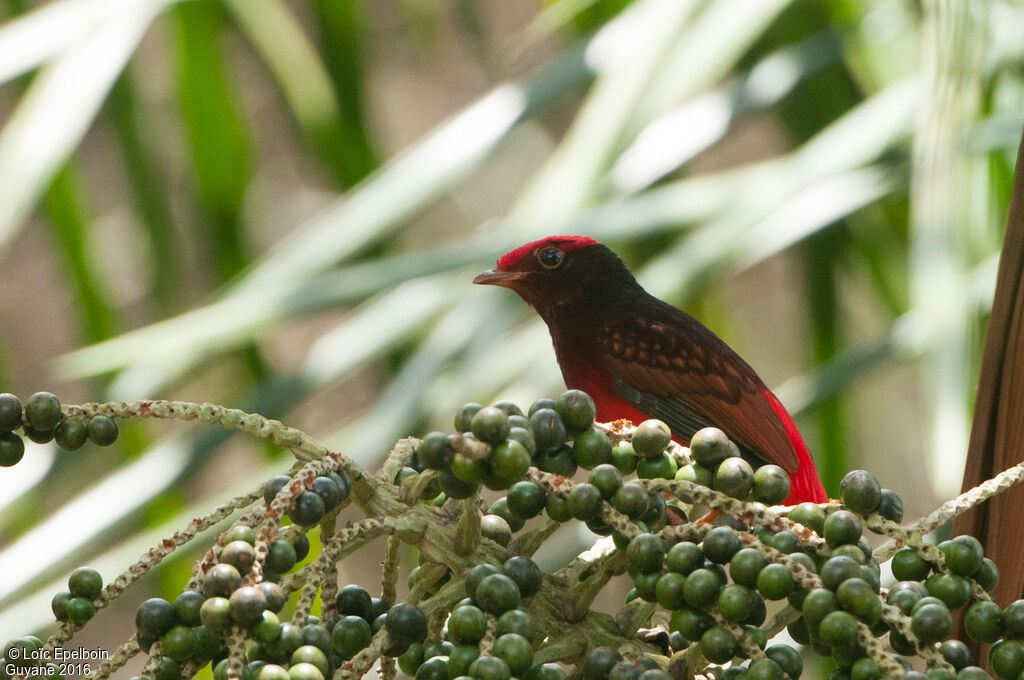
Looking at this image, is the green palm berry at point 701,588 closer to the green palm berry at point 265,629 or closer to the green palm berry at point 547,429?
the green palm berry at point 547,429

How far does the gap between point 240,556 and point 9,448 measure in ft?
0.68

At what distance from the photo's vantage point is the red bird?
1.68 metres

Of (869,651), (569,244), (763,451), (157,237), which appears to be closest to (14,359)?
(157,237)

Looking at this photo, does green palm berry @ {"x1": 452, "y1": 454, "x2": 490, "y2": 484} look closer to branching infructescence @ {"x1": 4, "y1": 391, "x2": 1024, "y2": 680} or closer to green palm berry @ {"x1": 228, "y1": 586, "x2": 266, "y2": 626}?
branching infructescence @ {"x1": 4, "y1": 391, "x2": 1024, "y2": 680}

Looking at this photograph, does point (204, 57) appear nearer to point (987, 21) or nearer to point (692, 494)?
point (987, 21)

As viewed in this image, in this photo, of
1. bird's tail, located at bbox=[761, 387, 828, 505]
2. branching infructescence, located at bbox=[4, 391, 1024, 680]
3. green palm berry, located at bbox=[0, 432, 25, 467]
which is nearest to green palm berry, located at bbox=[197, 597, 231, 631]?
branching infructescence, located at bbox=[4, 391, 1024, 680]

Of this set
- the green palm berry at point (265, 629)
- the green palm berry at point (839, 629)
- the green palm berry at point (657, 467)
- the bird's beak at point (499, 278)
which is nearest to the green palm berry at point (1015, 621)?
the green palm berry at point (839, 629)

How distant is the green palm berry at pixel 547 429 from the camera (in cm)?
76

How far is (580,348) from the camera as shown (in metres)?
1.88

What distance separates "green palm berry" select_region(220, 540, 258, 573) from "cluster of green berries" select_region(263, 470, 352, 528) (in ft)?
0.11

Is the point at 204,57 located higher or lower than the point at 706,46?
higher

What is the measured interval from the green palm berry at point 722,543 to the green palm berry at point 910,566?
0.37 ft

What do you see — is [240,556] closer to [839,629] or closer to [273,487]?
[273,487]

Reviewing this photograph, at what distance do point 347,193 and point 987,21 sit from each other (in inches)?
44.2
